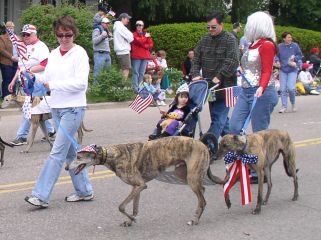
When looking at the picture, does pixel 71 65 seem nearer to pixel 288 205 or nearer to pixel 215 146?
pixel 215 146

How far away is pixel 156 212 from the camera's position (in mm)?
6629

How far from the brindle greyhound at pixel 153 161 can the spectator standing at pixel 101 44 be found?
10.6 meters

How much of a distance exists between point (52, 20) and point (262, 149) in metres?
12.8

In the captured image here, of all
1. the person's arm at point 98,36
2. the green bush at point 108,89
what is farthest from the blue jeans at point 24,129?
the person's arm at point 98,36

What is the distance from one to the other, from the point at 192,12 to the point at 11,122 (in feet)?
45.6

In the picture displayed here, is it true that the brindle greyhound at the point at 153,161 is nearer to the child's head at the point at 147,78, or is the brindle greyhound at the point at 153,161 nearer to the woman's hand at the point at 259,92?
the woman's hand at the point at 259,92

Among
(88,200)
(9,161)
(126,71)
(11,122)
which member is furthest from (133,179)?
(126,71)

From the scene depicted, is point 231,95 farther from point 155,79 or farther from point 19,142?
point 155,79

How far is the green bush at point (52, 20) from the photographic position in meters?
18.3

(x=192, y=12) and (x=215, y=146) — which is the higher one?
(x=192, y=12)

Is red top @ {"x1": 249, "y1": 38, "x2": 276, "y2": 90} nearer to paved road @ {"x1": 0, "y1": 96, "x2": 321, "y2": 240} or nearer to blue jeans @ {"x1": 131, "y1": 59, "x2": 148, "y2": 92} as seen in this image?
paved road @ {"x1": 0, "y1": 96, "x2": 321, "y2": 240}

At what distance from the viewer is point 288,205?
7008 mm

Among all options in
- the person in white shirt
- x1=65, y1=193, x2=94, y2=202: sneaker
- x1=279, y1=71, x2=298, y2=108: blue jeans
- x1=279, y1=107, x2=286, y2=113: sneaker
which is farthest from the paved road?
the person in white shirt

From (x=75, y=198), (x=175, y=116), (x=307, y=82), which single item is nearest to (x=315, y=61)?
(x=307, y=82)
